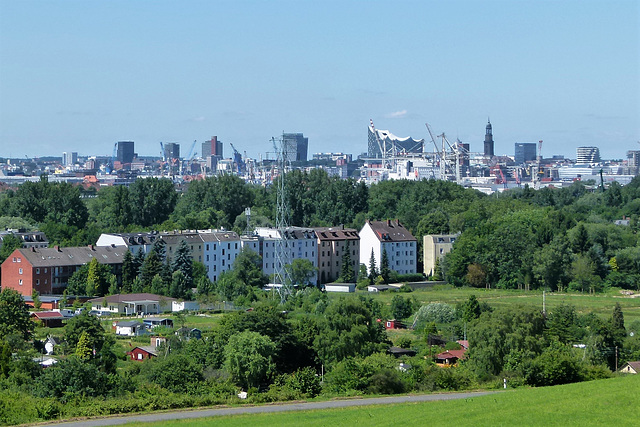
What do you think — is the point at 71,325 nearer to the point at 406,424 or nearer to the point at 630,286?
the point at 406,424

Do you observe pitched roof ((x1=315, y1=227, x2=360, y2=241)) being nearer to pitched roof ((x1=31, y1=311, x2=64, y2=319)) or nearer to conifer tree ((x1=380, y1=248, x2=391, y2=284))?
conifer tree ((x1=380, y1=248, x2=391, y2=284))

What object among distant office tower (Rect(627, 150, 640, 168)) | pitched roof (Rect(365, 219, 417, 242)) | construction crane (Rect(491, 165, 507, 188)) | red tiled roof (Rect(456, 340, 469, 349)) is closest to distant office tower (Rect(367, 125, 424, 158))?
construction crane (Rect(491, 165, 507, 188))

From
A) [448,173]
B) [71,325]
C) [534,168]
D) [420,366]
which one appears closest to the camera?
[420,366]

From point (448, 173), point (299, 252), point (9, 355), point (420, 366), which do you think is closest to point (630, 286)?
point (299, 252)

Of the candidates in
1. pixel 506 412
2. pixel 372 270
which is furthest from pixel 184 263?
pixel 506 412

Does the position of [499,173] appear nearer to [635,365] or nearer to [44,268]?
[44,268]

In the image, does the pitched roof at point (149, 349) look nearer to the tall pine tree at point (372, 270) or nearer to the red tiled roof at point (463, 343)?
the red tiled roof at point (463, 343)

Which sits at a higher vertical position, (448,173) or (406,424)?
(448,173)
